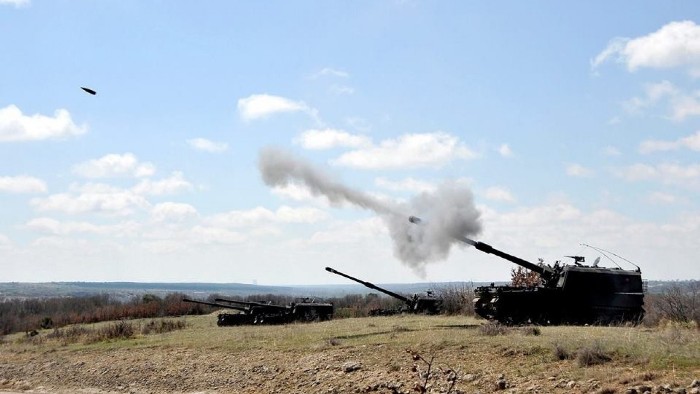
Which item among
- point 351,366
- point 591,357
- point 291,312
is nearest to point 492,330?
point 351,366

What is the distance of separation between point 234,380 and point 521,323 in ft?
34.4

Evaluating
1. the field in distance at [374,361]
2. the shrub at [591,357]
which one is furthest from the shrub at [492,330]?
the shrub at [591,357]

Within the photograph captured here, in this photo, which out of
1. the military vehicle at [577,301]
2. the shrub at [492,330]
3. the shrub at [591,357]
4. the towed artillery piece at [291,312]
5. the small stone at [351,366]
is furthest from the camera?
the towed artillery piece at [291,312]

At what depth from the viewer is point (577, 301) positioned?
29.4m

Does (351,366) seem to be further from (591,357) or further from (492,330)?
(591,357)

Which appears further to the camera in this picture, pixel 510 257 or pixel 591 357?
pixel 510 257

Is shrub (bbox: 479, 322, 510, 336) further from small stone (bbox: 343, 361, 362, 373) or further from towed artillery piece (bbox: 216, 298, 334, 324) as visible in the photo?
towed artillery piece (bbox: 216, 298, 334, 324)

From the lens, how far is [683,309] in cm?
2800

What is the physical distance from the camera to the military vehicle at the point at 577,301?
2941 centimetres

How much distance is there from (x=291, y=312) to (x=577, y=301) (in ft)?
62.3

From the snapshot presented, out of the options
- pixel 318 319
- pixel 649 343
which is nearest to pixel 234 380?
pixel 649 343

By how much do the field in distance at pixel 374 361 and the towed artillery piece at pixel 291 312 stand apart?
25.6 feet

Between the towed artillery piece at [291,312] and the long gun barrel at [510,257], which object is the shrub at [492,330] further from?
the towed artillery piece at [291,312]

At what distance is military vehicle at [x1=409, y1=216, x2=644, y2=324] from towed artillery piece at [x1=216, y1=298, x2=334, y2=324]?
16.4 metres
